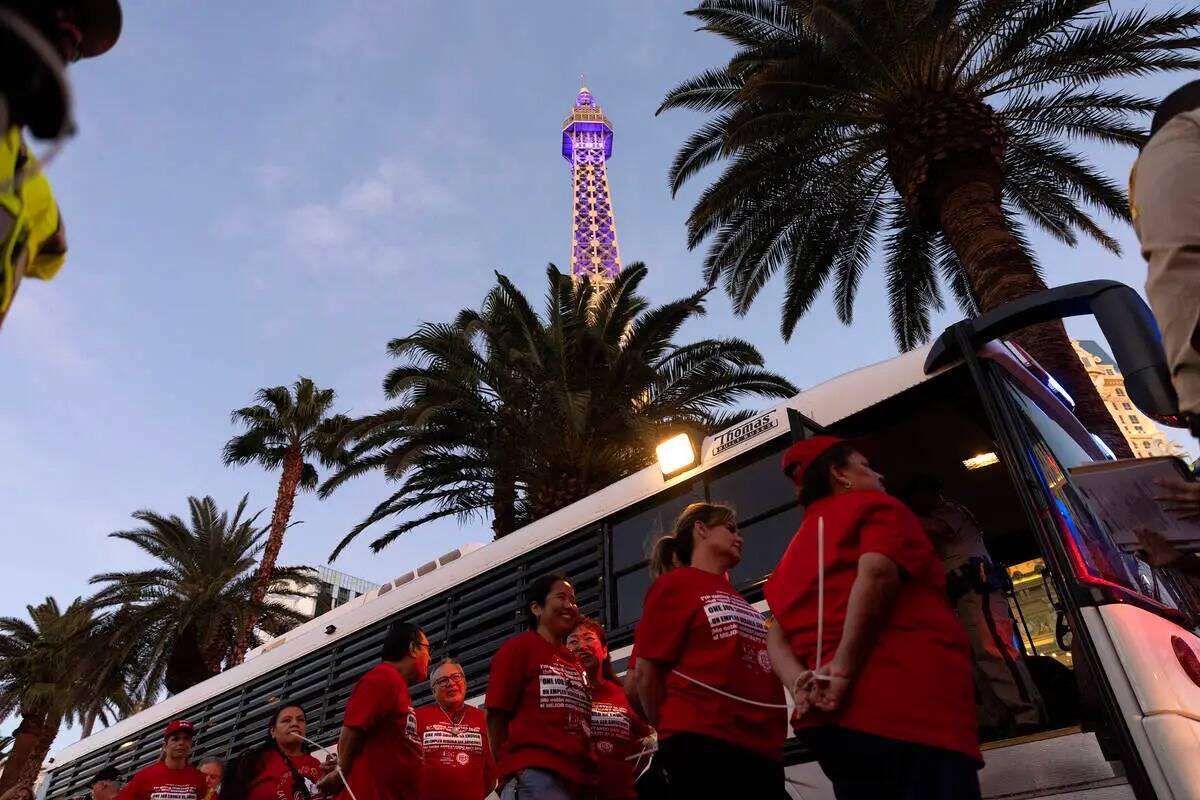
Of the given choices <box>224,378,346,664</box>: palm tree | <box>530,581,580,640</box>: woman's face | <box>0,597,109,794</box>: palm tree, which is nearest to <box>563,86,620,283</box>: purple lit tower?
<box>224,378,346,664</box>: palm tree

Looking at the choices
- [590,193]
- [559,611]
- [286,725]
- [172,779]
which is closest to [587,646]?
[559,611]

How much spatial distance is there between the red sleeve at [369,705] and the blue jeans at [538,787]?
31.2 inches

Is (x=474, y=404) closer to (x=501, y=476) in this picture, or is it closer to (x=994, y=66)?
(x=501, y=476)

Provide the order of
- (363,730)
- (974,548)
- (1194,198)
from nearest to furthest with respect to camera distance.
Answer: (1194,198) → (363,730) → (974,548)

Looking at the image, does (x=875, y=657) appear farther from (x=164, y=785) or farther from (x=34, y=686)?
(x=34, y=686)

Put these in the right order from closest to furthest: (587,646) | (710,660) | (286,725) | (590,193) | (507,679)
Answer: (710,660), (507,679), (587,646), (286,725), (590,193)

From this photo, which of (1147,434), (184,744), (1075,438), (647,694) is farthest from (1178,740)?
(1147,434)

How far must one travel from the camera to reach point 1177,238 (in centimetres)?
146

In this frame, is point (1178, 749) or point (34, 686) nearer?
point (1178, 749)

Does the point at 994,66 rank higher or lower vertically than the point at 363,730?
higher

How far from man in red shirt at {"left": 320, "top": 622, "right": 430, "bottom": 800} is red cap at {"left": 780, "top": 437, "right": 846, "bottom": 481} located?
213cm

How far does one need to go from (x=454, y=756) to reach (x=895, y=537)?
124 inches

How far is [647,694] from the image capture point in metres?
2.89

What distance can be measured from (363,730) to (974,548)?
145 inches
